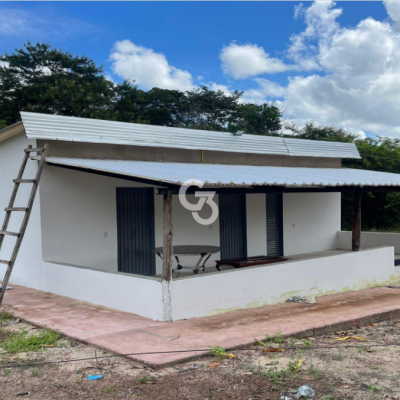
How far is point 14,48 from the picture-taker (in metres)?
30.4

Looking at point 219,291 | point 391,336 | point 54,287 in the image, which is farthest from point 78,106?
point 391,336

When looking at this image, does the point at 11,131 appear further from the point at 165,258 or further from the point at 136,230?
the point at 165,258

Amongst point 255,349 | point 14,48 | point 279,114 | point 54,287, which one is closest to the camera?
point 255,349

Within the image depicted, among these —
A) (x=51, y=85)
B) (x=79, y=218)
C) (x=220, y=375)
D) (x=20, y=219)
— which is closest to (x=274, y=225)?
(x=79, y=218)

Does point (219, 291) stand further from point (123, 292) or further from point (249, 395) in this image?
point (249, 395)

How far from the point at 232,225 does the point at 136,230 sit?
2804 mm

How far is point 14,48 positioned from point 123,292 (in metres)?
27.8

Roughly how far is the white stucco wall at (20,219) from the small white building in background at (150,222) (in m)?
0.02

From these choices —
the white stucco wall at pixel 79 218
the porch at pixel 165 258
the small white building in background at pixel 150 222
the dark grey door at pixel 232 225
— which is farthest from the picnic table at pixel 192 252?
the dark grey door at pixel 232 225

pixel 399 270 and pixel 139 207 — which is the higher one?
pixel 139 207

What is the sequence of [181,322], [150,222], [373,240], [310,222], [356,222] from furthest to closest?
[373,240] → [310,222] → [356,222] → [150,222] → [181,322]

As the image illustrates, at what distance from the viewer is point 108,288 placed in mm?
7453

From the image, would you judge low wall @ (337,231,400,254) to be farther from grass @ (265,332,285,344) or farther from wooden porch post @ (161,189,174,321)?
grass @ (265,332,285,344)

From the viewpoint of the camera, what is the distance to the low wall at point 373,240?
45.8 feet
